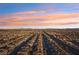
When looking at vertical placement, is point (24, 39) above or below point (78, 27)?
below

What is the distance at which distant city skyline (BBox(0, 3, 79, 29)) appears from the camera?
1.55 meters

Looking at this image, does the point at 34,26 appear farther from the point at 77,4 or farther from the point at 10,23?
the point at 77,4

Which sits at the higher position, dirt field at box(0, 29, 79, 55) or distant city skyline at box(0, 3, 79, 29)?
distant city skyline at box(0, 3, 79, 29)

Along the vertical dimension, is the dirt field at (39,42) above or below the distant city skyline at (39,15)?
below

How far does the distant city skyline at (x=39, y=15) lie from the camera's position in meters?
1.55

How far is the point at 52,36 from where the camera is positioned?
153 cm

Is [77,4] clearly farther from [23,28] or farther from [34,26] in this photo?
[23,28]

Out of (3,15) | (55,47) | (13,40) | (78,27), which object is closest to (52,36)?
(55,47)

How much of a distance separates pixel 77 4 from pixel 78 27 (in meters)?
0.23

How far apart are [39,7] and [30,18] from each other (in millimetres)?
143

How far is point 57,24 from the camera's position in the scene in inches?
61.0

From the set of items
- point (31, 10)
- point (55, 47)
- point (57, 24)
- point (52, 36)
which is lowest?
point (55, 47)

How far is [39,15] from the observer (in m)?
1.57

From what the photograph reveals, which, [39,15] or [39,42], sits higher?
[39,15]
